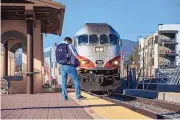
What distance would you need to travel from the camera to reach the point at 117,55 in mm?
20781

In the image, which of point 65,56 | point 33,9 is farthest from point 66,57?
point 33,9

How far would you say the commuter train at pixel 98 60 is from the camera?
20.3m

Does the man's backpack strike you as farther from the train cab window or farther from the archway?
the train cab window

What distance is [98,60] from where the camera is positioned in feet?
67.2

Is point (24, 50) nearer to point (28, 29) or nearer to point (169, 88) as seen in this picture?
point (28, 29)

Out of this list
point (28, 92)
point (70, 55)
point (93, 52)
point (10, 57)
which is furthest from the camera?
point (10, 57)

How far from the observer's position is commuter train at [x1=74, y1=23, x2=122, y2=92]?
2028 cm

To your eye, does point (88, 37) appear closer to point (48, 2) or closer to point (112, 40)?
point (112, 40)

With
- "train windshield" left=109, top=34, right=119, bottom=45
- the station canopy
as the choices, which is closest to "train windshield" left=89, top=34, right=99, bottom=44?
"train windshield" left=109, top=34, right=119, bottom=45

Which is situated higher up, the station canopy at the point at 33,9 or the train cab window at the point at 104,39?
the station canopy at the point at 33,9

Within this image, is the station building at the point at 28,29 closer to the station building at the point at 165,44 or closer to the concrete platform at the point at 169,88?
the concrete platform at the point at 169,88

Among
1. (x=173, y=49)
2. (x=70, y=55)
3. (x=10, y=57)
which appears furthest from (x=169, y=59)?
(x=70, y=55)

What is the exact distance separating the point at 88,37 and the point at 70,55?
400 inches

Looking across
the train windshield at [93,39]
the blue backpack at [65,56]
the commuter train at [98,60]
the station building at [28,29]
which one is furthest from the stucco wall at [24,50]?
the blue backpack at [65,56]
